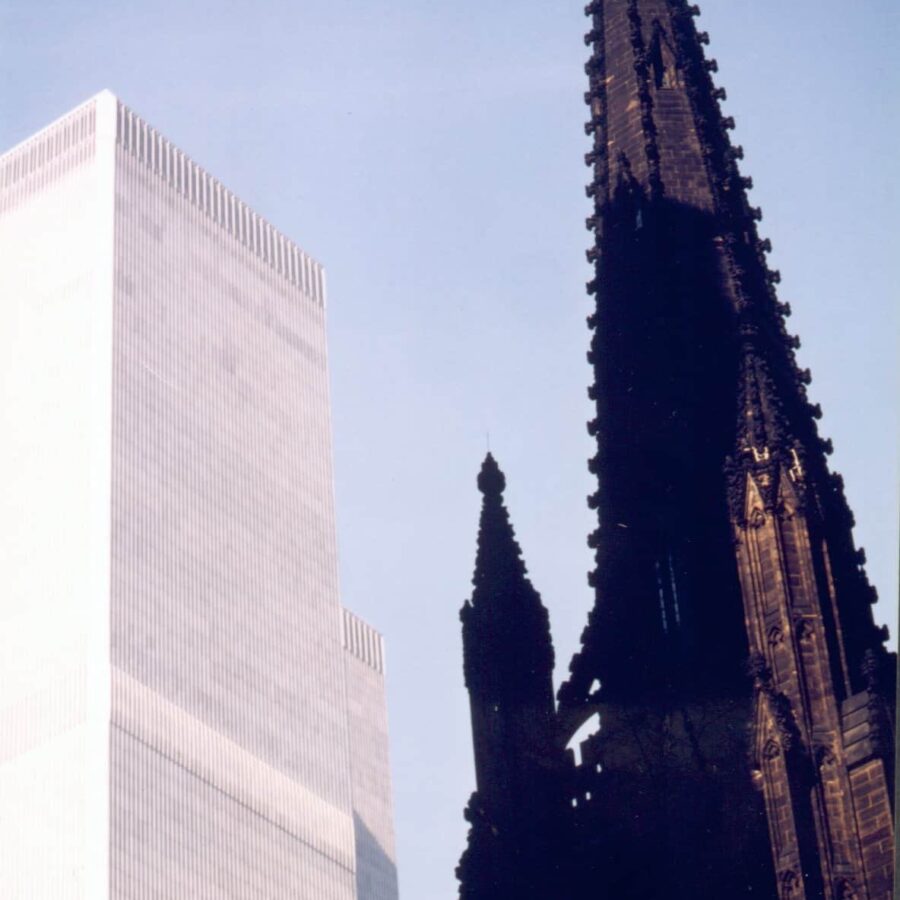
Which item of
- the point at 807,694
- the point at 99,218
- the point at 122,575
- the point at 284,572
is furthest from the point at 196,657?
the point at 807,694

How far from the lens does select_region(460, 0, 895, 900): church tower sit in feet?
146

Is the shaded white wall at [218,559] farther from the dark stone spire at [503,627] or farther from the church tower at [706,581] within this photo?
the dark stone spire at [503,627]

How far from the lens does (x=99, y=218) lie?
526 feet

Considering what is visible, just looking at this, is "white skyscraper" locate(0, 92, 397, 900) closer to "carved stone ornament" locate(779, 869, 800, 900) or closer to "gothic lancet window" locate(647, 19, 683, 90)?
"gothic lancet window" locate(647, 19, 683, 90)

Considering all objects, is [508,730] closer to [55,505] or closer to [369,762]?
[55,505]

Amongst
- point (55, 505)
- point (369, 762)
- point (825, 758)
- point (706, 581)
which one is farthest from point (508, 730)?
point (369, 762)

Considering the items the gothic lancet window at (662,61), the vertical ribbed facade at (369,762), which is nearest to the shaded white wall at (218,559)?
the vertical ribbed facade at (369,762)

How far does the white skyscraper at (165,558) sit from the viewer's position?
135m

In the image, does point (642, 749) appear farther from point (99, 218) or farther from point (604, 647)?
point (99, 218)

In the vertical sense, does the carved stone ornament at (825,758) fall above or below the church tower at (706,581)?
below

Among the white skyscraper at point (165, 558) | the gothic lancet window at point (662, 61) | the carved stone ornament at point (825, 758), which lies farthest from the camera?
the white skyscraper at point (165, 558)

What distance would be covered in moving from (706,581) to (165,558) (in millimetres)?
98087

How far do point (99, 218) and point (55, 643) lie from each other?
33771mm

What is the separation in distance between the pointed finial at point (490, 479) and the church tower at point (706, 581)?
2.39 meters
